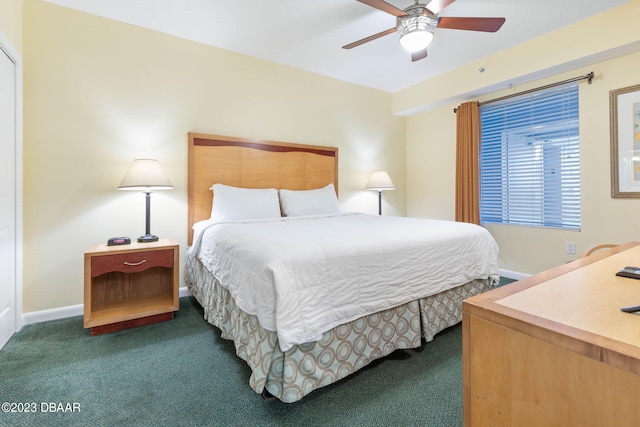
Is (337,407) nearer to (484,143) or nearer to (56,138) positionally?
(56,138)

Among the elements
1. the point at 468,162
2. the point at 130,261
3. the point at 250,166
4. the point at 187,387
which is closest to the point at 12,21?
the point at 130,261

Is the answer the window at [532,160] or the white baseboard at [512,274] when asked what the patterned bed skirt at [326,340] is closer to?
the white baseboard at [512,274]

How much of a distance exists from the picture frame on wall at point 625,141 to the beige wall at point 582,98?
56 millimetres

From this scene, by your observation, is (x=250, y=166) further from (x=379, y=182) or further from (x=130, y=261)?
(x=379, y=182)

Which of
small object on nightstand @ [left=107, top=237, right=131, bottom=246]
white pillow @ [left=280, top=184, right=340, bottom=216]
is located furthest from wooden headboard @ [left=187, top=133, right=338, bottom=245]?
small object on nightstand @ [left=107, top=237, right=131, bottom=246]

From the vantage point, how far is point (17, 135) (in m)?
2.21

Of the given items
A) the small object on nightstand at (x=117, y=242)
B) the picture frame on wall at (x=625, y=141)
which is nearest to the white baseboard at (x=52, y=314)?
the small object on nightstand at (x=117, y=242)

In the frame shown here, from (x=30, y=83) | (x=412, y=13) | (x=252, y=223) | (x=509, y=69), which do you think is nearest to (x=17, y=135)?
(x=30, y=83)

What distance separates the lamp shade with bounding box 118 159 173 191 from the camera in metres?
2.40

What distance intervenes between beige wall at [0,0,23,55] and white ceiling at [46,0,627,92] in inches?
11.0

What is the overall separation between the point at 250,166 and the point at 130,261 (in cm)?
155

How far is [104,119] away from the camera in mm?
2631

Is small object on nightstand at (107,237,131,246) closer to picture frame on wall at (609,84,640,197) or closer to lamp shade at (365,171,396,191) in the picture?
lamp shade at (365,171,396,191)

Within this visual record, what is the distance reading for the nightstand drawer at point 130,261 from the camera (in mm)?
2146
